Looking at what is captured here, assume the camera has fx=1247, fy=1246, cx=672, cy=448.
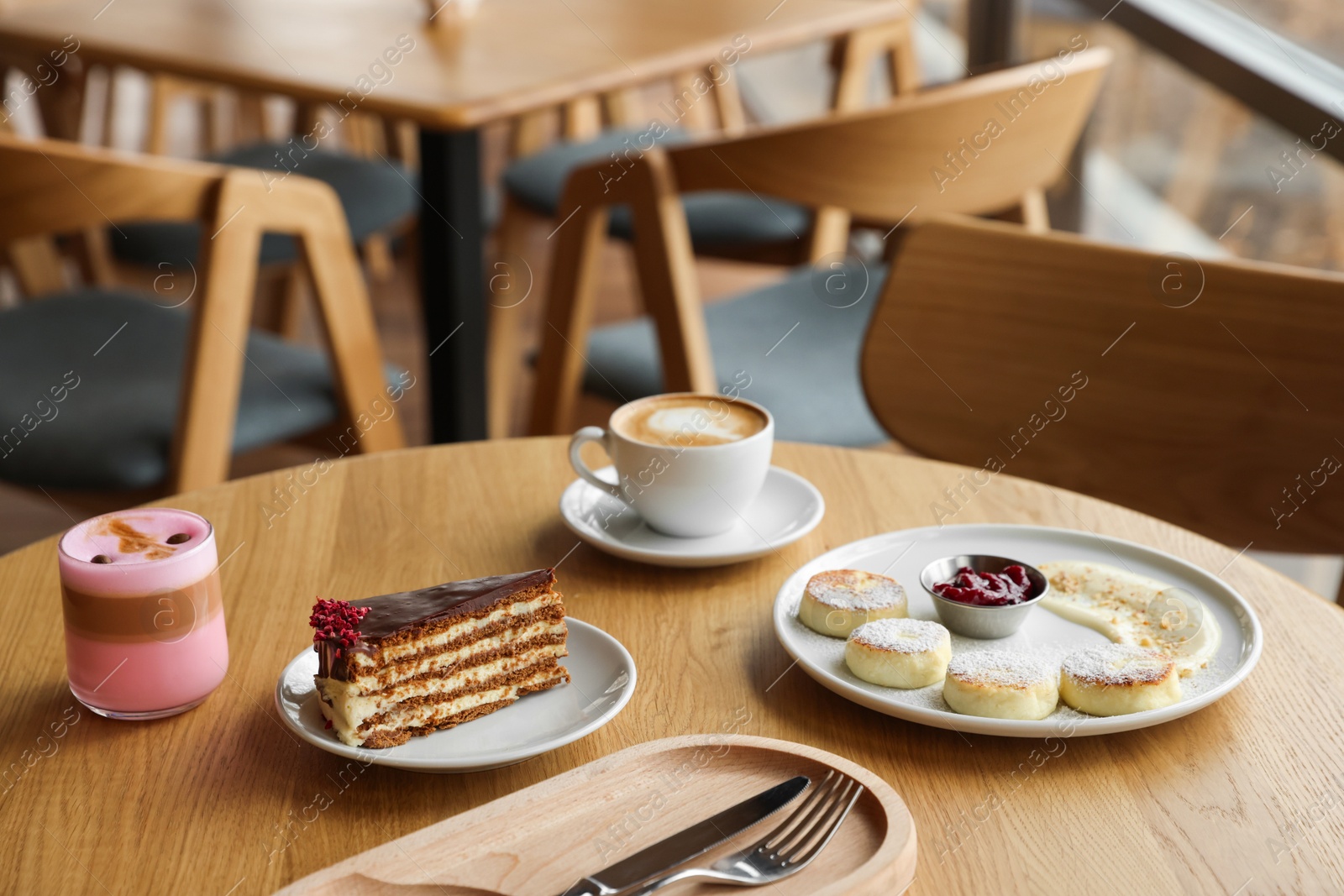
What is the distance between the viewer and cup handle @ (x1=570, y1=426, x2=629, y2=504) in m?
0.96

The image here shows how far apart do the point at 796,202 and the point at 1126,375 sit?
530 millimetres

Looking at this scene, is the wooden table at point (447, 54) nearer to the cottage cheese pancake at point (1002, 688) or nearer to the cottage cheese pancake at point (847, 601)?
the cottage cheese pancake at point (847, 601)

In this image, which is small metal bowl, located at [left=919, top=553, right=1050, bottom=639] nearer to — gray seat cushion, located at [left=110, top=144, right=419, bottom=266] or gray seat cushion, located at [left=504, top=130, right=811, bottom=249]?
gray seat cushion, located at [left=504, top=130, right=811, bottom=249]

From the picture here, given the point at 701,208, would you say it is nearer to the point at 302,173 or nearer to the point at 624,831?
the point at 302,173

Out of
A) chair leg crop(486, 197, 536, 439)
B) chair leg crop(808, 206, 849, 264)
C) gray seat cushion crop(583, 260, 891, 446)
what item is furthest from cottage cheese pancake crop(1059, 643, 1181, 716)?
chair leg crop(808, 206, 849, 264)

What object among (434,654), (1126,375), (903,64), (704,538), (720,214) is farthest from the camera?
(903,64)

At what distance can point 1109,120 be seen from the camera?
2770mm

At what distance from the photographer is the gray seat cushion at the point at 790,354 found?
5.66ft

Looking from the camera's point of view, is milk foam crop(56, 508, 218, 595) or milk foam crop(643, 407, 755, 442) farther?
milk foam crop(643, 407, 755, 442)

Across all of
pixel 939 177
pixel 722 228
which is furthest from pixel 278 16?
pixel 939 177

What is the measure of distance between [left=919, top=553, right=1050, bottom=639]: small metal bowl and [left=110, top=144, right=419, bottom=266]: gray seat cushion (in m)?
1.74

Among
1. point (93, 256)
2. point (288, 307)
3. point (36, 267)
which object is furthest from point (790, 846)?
point (93, 256)

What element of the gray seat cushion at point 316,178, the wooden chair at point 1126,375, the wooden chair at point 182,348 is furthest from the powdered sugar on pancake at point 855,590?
the gray seat cushion at point 316,178

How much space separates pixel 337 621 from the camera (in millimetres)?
686
